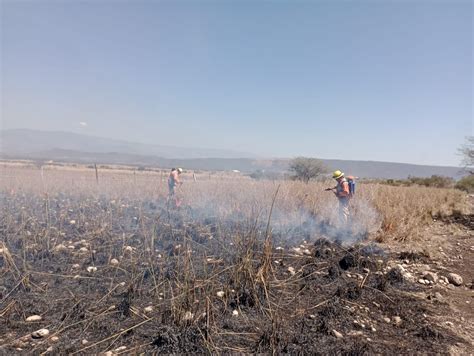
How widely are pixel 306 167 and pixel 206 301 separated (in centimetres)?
2757

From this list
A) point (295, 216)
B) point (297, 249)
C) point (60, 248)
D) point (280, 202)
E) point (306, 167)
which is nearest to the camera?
point (60, 248)

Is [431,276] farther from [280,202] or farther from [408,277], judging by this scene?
[280,202]

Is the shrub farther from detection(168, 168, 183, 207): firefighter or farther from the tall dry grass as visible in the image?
detection(168, 168, 183, 207): firefighter

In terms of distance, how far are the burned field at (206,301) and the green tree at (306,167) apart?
23523 millimetres

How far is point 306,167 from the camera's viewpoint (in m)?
29.6

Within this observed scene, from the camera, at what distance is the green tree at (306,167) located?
28.9 metres

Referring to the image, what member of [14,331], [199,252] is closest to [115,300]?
[14,331]

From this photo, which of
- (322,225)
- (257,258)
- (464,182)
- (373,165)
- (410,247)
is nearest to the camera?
(257,258)

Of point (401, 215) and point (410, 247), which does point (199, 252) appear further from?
point (401, 215)

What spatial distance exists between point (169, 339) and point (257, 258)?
2090 millimetres

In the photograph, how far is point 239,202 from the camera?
9094 millimetres

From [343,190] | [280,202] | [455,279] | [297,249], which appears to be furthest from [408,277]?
[280,202]

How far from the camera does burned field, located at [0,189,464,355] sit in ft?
9.22

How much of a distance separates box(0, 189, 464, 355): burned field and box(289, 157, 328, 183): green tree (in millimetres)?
23523
